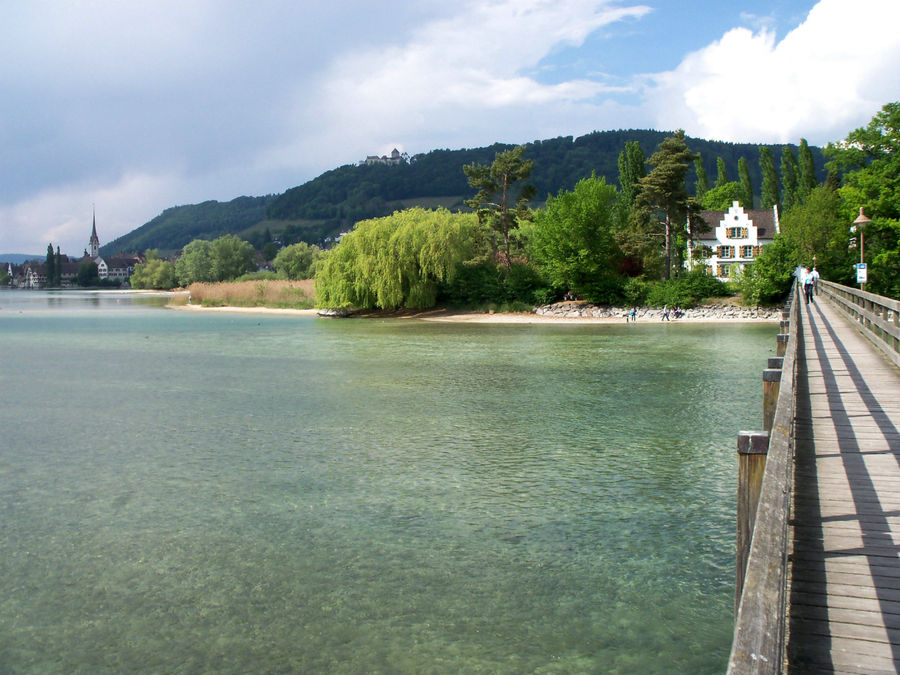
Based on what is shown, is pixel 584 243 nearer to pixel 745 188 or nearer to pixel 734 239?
pixel 734 239

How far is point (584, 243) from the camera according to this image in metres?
54.9

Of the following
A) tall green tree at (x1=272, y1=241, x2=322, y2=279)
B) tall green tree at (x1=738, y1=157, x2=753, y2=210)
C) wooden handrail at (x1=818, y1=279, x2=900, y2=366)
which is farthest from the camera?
tall green tree at (x1=272, y1=241, x2=322, y2=279)

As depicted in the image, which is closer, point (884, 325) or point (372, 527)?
point (372, 527)

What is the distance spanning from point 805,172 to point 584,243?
38378mm

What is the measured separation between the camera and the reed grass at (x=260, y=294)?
72.8 m

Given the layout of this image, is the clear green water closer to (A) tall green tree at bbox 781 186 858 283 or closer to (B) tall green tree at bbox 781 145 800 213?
(A) tall green tree at bbox 781 186 858 283

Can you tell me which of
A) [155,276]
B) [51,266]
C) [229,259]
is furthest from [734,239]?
[51,266]

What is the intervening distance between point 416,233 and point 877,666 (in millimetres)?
54683

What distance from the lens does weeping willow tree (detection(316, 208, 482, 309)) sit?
5684 centimetres

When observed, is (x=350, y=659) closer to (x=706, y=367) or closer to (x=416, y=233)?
(x=706, y=367)

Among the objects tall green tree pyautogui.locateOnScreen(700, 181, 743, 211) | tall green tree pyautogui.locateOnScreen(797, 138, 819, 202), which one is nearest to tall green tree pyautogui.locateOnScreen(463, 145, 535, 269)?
tall green tree pyautogui.locateOnScreen(797, 138, 819, 202)

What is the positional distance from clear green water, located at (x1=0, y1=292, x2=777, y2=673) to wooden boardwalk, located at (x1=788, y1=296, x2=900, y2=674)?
4.41 ft

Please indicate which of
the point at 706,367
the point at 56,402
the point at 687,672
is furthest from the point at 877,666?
the point at 706,367

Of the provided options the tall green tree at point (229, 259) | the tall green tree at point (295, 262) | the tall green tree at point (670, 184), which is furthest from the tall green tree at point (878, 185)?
the tall green tree at point (229, 259)
